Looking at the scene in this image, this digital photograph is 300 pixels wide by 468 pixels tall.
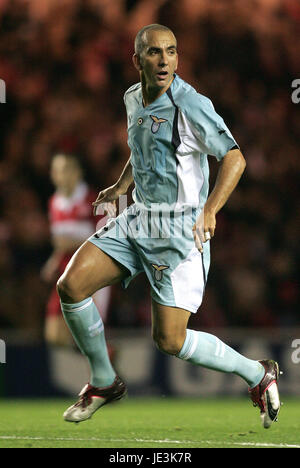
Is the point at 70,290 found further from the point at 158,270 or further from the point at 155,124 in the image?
the point at 155,124

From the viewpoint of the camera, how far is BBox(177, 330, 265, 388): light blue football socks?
5.38 meters

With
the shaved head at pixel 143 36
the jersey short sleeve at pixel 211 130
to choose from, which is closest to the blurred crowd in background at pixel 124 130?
the shaved head at pixel 143 36

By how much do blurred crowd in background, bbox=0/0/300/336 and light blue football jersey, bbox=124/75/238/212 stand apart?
164 inches

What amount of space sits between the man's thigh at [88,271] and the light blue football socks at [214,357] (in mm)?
502

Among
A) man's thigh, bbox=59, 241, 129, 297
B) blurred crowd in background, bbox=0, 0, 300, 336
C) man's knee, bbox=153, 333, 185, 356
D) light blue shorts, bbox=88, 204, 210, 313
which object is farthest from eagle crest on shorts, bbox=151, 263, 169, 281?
blurred crowd in background, bbox=0, 0, 300, 336

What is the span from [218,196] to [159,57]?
756 mm

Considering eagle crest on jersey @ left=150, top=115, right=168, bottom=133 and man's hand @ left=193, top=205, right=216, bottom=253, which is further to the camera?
eagle crest on jersey @ left=150, top=115, right=168, bottom=133

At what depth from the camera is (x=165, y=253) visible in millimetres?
5359

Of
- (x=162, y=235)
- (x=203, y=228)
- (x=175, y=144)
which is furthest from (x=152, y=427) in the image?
(x=175, y=144)

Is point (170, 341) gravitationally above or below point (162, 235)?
below

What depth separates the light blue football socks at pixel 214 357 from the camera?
5375 mm

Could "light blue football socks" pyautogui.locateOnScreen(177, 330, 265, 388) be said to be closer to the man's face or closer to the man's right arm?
the man's right arm

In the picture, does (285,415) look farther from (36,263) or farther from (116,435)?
(36,263)

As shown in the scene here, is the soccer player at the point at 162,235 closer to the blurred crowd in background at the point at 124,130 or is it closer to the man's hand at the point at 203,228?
the man's hand at the point at 203,228
